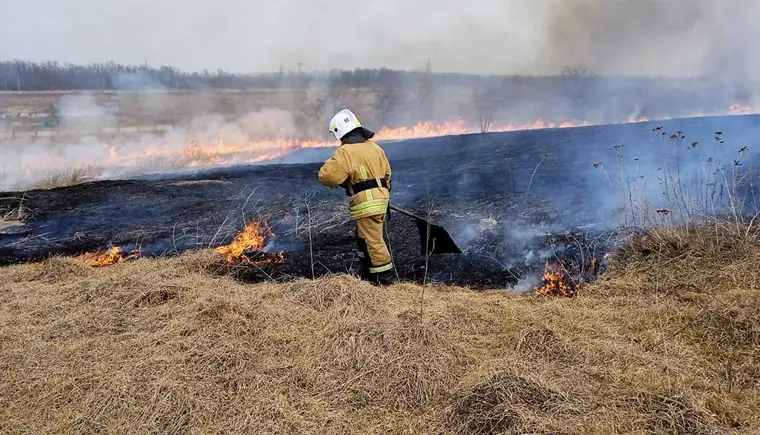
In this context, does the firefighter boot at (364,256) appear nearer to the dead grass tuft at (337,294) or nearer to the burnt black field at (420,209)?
the burnt black field at (420,209)

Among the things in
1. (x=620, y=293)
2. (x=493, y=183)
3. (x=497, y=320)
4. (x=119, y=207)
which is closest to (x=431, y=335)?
(x=497, y=320)

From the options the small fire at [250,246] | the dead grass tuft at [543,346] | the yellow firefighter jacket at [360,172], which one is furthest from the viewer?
the small fire at [250,246]

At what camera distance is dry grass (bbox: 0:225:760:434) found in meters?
2.94

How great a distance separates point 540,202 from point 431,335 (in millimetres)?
6127

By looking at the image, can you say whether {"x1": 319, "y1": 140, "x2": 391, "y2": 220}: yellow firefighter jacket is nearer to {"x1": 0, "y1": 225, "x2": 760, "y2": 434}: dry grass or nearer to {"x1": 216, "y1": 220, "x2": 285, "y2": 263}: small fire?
{"x1": 0, "y1": 225, "x2": 760, "y2": 434}: dry grass

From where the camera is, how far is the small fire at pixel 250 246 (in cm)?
693

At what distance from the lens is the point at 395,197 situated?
10180mm

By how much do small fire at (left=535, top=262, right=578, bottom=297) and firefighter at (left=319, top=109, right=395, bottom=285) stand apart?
A: 5.82 ft

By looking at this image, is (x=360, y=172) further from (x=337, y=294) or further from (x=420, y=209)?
(x=420, y=209)

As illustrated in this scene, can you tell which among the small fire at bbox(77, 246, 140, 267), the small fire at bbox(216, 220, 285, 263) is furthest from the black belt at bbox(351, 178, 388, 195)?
the small fire at bbox(77, 246, 140, 267)

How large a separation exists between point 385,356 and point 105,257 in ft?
18.1

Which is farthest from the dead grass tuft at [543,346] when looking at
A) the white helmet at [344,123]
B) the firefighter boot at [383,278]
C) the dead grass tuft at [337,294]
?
the white helmet at [344,123]

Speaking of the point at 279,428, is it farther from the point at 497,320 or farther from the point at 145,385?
the point at 497,320

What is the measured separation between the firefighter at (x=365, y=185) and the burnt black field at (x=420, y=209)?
0.62 m
